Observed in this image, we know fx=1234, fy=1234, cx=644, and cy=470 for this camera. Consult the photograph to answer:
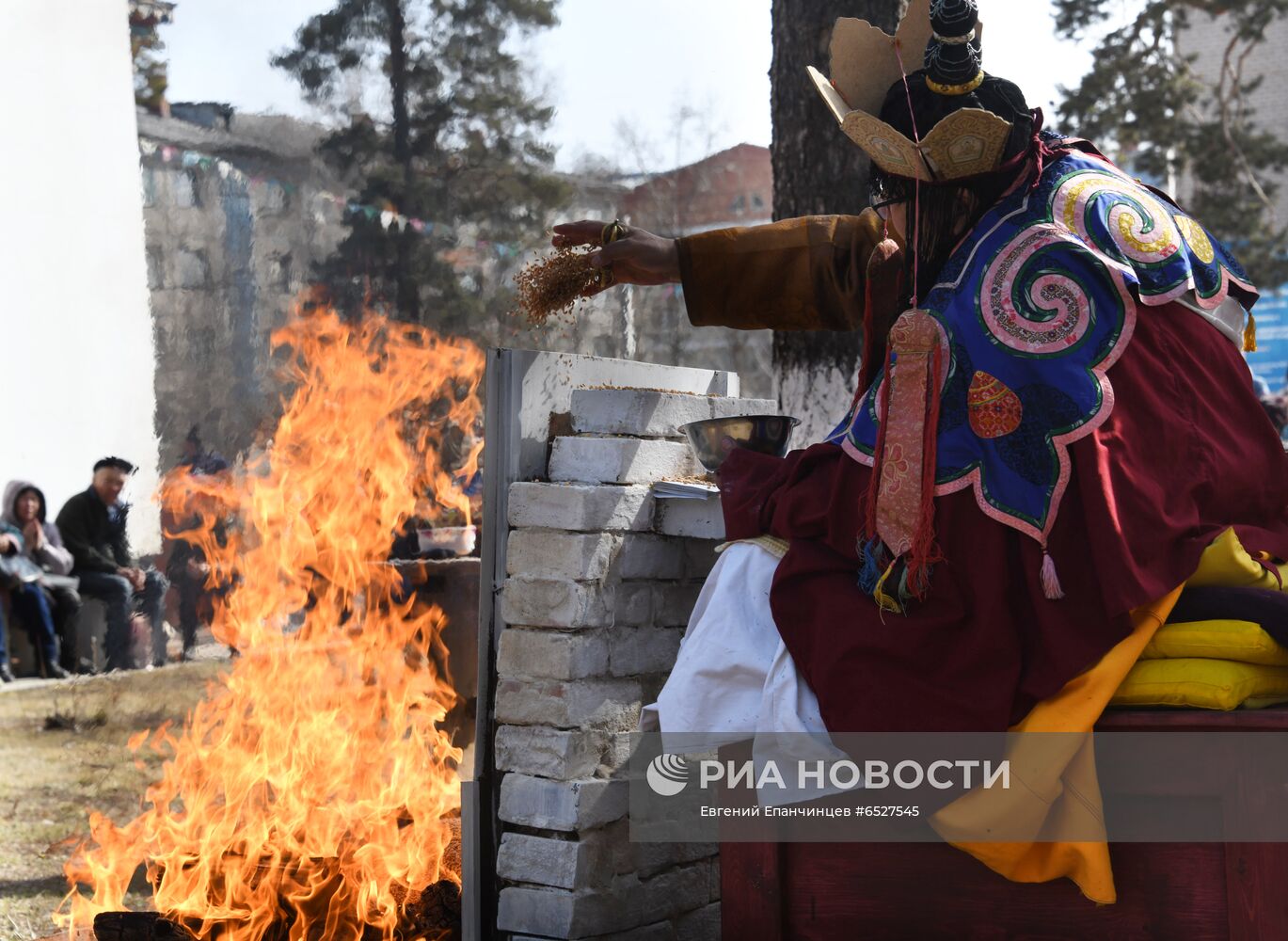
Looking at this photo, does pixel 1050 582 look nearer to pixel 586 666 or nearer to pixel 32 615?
pixel 586 666

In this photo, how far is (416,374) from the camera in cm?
511

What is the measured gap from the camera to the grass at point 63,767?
18.9 feet

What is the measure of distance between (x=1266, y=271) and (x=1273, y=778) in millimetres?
15201

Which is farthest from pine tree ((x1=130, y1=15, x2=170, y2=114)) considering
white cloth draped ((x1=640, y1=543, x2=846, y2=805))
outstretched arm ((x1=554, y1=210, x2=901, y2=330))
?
white cloth draped ((x1=640, y1=543, x2=846, y2=805))

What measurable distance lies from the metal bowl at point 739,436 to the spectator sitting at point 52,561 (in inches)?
263

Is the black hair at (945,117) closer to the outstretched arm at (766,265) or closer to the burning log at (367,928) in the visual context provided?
the outstretched arm at (766,265)

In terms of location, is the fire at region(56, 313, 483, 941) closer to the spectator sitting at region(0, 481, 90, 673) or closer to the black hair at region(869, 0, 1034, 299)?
the black hair at region(869, 0, 1034, 299)

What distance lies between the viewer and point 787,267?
12.4ft

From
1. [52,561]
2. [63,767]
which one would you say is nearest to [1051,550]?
[63,767]

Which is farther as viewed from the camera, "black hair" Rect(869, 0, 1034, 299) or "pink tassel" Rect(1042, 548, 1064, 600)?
"black hair" Rect(869, 0, 1034, 299)

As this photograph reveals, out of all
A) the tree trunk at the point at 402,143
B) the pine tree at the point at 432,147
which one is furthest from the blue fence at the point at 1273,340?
the tree trunk at the point at 402,143

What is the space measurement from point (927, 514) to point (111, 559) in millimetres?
7586

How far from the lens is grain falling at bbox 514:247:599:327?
3.67m

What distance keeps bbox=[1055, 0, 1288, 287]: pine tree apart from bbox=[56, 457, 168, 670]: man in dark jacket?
12142 mm
